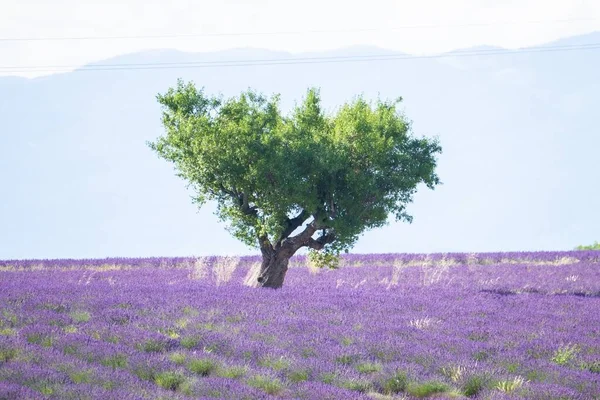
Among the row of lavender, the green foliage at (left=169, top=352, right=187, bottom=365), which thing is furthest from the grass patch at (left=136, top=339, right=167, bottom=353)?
the row of lavender

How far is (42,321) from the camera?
1279cm

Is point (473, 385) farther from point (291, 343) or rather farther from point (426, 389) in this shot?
point (291, 343)

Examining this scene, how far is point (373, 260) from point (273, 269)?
606 inches

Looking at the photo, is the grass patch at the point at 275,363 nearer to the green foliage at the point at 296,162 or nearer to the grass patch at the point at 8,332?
the grass patch at the point at 8,332

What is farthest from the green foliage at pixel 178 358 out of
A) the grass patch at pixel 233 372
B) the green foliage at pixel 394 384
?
the green foliage at pixel 394 384

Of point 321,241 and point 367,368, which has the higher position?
point 321,241

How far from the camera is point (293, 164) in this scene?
17.1 meters

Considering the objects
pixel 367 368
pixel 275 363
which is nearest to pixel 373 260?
pixel 367 368

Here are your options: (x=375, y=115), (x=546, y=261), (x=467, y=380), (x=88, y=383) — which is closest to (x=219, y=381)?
(x=88, y=383)

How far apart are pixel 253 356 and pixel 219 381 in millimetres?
1703

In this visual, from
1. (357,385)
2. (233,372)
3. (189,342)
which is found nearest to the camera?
(357,385)

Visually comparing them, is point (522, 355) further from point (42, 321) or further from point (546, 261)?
point (546, 261)

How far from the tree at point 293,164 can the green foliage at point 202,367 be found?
7.62 metres

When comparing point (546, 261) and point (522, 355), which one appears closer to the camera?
point (522, 355)
